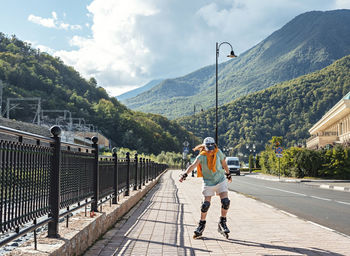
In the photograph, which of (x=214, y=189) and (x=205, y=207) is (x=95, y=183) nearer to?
(x=205, y=207)

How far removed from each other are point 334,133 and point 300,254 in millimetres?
53975

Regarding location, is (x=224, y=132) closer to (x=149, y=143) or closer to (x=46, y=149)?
(x=149, y=143)

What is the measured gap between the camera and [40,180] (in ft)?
14.9

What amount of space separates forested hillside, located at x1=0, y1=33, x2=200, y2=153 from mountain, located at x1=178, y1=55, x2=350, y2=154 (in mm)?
14808

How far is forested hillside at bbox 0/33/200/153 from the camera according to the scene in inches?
3959

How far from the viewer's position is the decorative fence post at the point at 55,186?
489 cm

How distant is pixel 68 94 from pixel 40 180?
363 feet

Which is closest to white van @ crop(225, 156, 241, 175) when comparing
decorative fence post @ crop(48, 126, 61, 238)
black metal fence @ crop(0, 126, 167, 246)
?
black metal fence @ crop(0, 126, 167, 246)

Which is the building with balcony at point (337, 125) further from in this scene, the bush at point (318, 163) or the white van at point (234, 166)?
the white van at point (234, 166)

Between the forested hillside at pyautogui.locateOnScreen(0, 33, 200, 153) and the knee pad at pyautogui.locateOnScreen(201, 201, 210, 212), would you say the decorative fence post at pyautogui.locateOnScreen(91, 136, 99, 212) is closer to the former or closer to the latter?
the knee pad at pyautogui.locateOnScreen(201, 201, 210, 212)

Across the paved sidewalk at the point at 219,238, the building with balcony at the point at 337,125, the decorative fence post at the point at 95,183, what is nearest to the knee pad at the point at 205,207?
the paved sidewalk at the point at 219,238

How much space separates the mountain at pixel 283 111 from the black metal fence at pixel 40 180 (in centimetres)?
10272

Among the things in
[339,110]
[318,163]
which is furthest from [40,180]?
[339,110]

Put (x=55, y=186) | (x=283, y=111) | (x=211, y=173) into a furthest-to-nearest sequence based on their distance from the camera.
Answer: (x=283, y=111), (x=211, y=173), (x=55, y=186)
